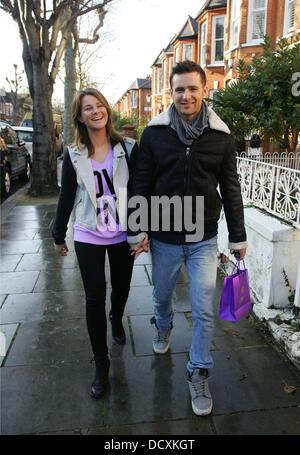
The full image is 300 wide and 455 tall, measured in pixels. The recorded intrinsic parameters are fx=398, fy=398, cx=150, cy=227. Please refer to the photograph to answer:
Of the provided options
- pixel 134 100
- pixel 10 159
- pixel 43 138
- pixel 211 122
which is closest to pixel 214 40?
pixel 43 138

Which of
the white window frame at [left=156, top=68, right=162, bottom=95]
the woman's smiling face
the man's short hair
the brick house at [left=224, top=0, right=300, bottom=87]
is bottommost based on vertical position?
the woman's smiling face

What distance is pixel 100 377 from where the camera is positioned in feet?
8.81

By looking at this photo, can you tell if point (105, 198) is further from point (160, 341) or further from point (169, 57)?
point (169, 57)

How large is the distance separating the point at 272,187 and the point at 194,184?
170 cm

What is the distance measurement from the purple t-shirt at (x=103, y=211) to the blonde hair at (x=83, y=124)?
0.14m

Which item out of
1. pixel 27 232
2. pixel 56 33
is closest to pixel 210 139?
pixel 27 232

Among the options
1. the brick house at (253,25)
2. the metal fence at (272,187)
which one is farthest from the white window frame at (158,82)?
the metal fence at (272,187)

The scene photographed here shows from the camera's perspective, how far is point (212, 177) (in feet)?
8.32

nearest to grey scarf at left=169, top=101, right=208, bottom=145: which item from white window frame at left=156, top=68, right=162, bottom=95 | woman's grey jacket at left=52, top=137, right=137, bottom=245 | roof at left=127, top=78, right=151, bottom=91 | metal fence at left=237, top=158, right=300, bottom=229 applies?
woman's grey jacket at left=52, top=137, right=137, bottom=245

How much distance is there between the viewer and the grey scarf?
2.39m

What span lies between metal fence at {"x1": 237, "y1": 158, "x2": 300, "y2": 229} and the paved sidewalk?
108 centimetres

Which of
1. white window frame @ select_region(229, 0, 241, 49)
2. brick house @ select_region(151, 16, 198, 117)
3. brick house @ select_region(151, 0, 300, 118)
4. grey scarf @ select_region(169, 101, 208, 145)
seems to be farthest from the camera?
brick house @ select_region(151, 16, 198, 117)

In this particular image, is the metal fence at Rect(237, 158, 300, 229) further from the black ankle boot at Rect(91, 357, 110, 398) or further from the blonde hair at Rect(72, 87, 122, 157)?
the black ankle boot at Rect(91, 357, 110, 398)

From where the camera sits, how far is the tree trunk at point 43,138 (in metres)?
9.76
